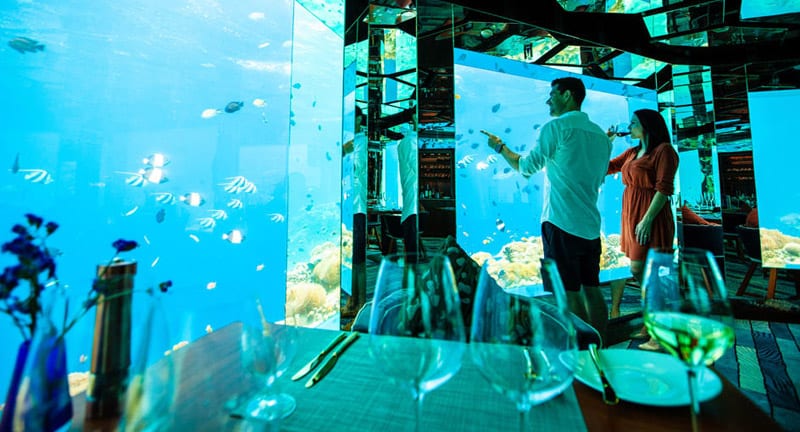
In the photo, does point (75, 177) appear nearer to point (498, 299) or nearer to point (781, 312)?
point (498, 299)

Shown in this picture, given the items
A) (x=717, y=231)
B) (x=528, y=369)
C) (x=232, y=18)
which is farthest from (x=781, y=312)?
(x=232, y=18)

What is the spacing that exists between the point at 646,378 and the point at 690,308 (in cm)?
31

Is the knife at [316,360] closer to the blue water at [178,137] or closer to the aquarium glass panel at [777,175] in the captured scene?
the blue water at [178,137]

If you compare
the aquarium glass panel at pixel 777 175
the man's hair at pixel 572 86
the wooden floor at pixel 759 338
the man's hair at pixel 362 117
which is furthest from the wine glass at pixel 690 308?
the aquarium glass panel at pixel 777 175

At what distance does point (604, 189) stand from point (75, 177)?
14.7 feet

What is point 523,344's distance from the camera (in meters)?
0.53

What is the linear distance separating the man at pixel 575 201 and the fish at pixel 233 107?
8.57 ft

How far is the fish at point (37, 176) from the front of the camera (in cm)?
193

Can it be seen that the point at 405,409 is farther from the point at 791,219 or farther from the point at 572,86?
the point at 791,219

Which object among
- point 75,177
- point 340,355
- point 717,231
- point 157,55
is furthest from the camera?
point 717,231

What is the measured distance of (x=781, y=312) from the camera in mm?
3785

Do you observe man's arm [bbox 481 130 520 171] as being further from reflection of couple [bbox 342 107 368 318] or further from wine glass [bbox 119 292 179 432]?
wine glass [bbox 119 292 179 432]

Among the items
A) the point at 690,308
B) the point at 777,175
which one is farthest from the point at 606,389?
the point at 777,175

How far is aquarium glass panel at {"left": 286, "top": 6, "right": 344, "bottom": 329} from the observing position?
125 inches
